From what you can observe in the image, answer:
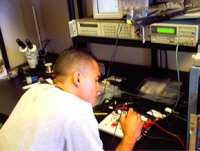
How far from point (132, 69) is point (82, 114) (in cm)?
113

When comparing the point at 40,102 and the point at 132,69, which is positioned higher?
the point at 40,102

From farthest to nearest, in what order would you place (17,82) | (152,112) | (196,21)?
(17,82) < (152,112) < (196,21)

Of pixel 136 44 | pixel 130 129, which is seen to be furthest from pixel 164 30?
pixel 130 129

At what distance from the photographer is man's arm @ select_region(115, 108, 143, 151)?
43.5 inches

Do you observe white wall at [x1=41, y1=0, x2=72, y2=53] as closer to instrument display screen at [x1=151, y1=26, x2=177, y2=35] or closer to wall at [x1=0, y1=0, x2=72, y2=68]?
wall at [x1=0, y1=0, x2=72, y2=68]

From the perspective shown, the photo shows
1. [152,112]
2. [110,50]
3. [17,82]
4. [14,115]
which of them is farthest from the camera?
[110,50]

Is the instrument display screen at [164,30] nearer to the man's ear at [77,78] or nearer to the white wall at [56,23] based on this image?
the man's ear at [77,78]

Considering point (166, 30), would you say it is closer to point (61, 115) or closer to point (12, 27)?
point (61, 115)

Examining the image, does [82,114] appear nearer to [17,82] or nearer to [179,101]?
[179,101]

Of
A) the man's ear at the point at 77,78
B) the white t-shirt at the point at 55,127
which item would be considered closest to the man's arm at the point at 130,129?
the white t-shirt at the point at 55,127

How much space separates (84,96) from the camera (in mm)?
1016

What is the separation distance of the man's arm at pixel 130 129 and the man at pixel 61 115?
0.23 m

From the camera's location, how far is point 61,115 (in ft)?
2.77

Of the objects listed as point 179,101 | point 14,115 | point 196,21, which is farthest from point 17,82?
point 196,21
